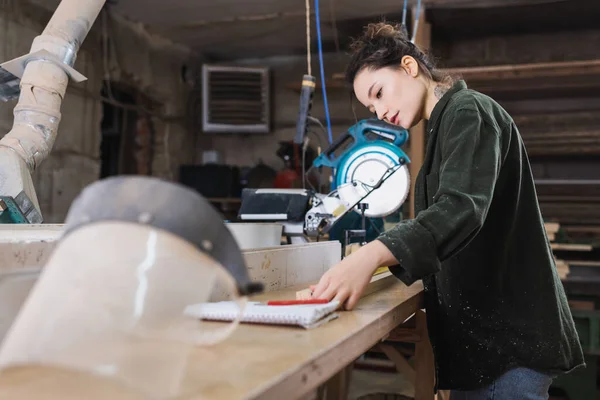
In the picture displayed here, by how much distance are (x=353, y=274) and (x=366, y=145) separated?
3.81 feet

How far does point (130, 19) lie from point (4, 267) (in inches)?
144

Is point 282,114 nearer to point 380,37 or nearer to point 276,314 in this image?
point 380,37

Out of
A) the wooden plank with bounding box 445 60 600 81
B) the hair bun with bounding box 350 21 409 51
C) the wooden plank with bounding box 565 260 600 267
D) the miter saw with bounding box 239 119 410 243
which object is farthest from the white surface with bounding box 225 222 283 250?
the wooden plank with bounding box 565 260 600 267

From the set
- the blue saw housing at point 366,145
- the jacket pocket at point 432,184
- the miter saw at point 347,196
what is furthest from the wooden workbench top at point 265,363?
the blue saw housing at point 366,145

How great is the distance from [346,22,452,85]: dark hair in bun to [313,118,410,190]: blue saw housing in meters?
0.50

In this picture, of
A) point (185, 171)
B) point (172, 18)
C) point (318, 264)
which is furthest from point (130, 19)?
point (318, 264)

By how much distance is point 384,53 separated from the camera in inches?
53.7

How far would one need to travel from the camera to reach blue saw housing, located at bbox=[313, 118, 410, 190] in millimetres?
2006

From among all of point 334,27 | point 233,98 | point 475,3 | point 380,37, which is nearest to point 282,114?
point 233,98

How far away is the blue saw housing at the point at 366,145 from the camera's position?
2.01 meters

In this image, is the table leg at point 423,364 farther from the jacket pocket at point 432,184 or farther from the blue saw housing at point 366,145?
the blue saw housing at point 366,145

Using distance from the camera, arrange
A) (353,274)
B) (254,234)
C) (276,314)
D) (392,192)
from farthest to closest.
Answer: (392,192) → (254,234) → (353,274) → (276,314)

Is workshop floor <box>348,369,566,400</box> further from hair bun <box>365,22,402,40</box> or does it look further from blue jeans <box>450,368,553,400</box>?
hair bun <box>365,22,402,40</box>

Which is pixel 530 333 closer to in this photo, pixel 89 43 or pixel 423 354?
pixel 423 354
